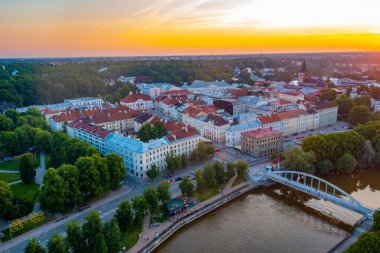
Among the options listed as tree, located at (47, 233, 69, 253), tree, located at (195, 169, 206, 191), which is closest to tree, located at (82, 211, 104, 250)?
tree, located at (47, 233, 69, 253)

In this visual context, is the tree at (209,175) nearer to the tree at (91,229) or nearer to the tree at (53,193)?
the tree at (91,229)

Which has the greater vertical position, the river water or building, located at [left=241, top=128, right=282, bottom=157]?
building, located at [left=241, top=128, right=282, bottom=157]

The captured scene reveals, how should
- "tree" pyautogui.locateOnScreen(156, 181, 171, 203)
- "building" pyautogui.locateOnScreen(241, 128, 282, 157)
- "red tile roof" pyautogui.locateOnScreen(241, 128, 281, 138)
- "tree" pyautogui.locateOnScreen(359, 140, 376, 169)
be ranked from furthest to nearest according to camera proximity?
"red tile roof" pyautogui.locateOnScreen(241, 128, 281, 138) < "building" pyautogui.locateOnScreen(241, 128, 282, 157) < "tree" pyautogui.locateOnScreen(359, 140, 376, 169) < "tree" pyautogui.locateOnScreen(156, 181, 171, 203)

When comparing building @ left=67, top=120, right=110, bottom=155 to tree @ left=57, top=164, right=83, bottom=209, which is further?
building @ left=67, top=120, right=110, bottom=155

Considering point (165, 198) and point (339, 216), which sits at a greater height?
point (165, 198)

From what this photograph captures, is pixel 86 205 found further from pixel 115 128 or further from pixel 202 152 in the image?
pixel 115 128

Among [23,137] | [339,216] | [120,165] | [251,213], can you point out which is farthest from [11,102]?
[339,216]

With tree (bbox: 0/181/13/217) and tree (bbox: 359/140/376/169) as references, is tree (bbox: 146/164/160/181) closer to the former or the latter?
tree (bbox: 0/181/13/217)
